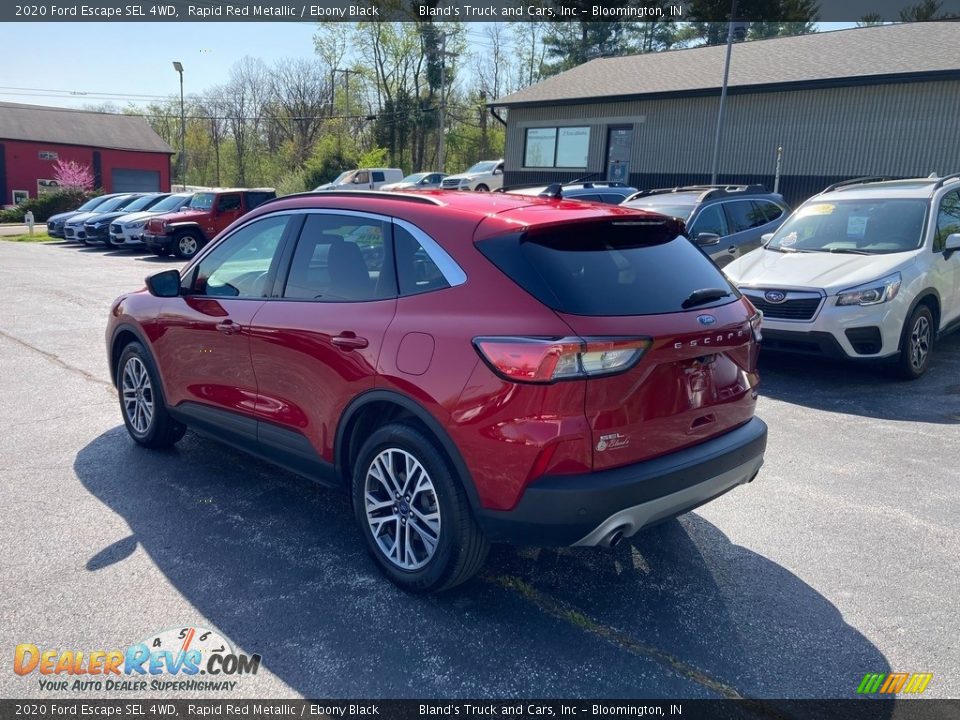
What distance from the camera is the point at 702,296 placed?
3.54 metres

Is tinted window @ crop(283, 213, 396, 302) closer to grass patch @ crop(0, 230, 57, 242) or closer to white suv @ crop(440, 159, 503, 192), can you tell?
white suv @ crop(440, 159, 503, 192)

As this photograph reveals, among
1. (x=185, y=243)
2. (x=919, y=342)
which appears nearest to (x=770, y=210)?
(x=919, y=342)

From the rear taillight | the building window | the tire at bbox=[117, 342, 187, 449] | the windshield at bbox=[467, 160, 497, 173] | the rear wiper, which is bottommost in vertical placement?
the tire at bbox=[117, 342, 187, 449]

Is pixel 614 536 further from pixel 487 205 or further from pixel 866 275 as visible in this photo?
pixel 866 275

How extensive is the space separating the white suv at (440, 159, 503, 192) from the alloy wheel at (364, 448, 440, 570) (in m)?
28.6

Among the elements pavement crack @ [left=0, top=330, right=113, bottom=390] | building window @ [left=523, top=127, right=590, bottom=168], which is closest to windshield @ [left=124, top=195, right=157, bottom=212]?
building window @ [left=523, top=127, right=590, bottom=168]

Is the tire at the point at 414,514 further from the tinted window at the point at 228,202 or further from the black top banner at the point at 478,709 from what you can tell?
the tinted window at the point at 228,202

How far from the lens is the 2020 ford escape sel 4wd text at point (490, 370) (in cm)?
299

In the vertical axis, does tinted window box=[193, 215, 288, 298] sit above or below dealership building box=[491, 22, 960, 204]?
below

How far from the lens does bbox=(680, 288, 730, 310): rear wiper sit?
345 cm

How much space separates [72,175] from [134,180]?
7712 mm

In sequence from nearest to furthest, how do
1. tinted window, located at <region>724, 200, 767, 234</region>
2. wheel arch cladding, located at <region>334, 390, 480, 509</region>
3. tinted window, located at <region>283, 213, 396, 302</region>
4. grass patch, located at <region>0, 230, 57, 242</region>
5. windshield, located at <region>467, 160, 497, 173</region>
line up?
wheel arch cladding, located at <region>334, 390, 480, 509</region> < tinted window, located at <region>283, 213, 396, 302</region> < tinted window, located at <region>724, 200, 767, 234</region> < grass patch, located at <region>0, 230, 57, 242</region> < windshield, located at <region>467, 160, 497, 173</region>

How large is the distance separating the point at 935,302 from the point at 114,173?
184ft

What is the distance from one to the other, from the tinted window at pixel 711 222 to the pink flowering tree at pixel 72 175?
4410cm
